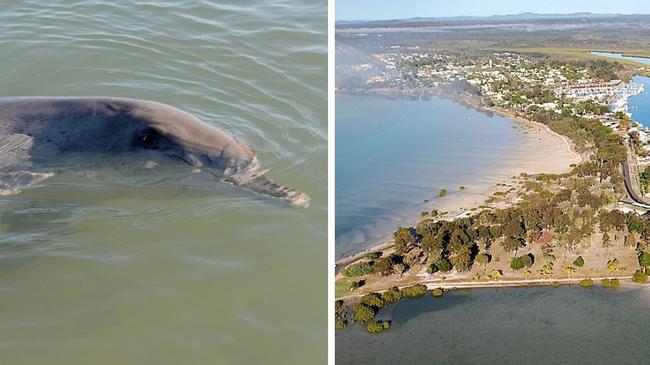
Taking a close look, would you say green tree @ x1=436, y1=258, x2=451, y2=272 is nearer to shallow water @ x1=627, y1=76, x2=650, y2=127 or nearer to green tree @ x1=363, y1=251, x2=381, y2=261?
green tree @ x1=363, y1=251, x2=381, y2=261

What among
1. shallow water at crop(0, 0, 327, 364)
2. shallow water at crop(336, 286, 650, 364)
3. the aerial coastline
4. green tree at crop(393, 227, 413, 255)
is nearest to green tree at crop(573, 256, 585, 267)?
the aerial coastline

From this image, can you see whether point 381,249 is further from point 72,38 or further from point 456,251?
point 72,38

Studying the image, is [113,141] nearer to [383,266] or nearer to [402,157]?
[402,157]

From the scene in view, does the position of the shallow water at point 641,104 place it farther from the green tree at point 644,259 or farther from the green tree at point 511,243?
the green tree at point 511,243

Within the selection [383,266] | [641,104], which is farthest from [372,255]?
[641,104]

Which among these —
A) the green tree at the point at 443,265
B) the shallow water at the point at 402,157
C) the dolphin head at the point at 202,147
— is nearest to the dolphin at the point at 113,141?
the dolphin head at the point at 202,147

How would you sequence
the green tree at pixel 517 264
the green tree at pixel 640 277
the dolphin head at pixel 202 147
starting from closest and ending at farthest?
the dolphin head at pixel 202 147 → the green tree at pixel 640 277 → the green tree at pixel 517 264
